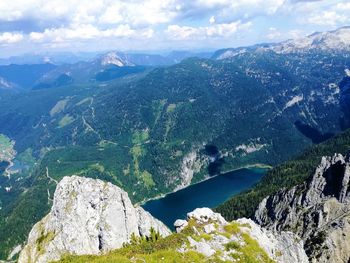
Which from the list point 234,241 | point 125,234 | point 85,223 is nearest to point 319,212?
point 234,241

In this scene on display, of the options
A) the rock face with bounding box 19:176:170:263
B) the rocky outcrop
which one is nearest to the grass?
the rocky outcrop

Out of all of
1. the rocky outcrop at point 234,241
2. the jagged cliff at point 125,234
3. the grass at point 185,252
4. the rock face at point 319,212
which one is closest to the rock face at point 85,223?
the jagged cliff at point 125,234

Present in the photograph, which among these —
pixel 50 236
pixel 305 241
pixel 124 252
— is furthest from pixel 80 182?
pixel 305 241

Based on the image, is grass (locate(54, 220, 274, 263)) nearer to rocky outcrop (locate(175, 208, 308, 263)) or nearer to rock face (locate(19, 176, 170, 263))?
rocky outcrop (locate(175, 208, 308, 263))

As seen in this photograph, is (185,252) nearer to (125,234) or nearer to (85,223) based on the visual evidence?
(125,234)

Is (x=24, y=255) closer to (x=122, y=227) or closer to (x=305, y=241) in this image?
(x=122, y=227)
